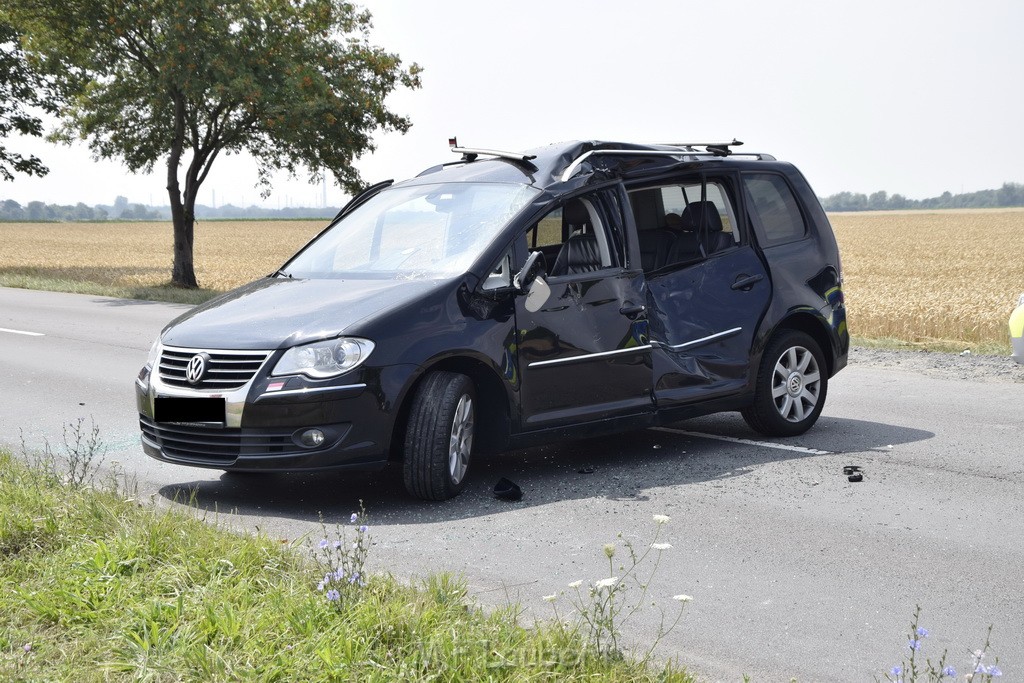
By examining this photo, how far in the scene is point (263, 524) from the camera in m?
5.92

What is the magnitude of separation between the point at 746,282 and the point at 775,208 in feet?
2.56

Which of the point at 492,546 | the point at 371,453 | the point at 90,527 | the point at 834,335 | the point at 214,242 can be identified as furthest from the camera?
the point at 214,242

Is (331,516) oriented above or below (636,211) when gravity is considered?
below

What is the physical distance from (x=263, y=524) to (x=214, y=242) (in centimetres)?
7496

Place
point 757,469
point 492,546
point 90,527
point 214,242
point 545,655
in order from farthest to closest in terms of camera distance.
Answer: point 214,242, point 757,469, point 492,546, point 90,527, point 545,655

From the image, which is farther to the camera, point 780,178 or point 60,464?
point 780,178

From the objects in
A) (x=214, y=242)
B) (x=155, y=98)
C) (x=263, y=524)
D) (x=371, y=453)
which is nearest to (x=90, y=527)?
(x=263, y=524)

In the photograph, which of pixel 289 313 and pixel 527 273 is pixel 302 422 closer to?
pixel 289 313

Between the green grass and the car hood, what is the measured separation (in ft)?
4.10

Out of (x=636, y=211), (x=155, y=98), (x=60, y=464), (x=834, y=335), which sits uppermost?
(x=155, y=98)

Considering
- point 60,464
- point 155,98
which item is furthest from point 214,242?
point 60,464

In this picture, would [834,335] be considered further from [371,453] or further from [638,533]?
[371,453]

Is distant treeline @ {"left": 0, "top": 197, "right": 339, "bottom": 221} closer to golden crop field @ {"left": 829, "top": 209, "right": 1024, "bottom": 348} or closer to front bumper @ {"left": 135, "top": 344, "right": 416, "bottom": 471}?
golden crop field @ {"left": 829, "top": 209, "right": 1024, "bottom": 348}

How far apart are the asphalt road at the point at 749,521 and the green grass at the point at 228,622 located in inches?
24.0
